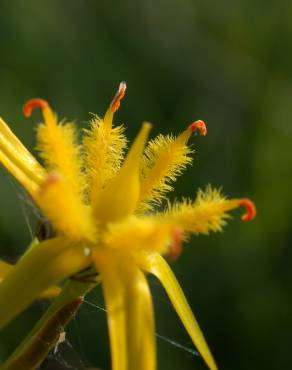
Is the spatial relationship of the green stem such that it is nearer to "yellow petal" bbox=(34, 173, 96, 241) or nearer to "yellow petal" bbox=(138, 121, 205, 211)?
"yellow petal" bbox=(34, 173, 96, 241)

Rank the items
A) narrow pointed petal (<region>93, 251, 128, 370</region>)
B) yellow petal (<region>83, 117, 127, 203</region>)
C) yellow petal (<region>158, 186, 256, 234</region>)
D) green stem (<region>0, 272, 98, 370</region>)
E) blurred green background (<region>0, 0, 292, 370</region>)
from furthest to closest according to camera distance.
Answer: blurred green background (<region>0, 0, 292, 370</region>) → yellow petal (<region>83, 117, 127, 203</region>) → yellow petal (<region>158, 186, 256, 234</region>) → green stem (<region>0, 272, 98, 370</region>) → narrow pointed petal (<region>93, 251, 128, 370</region>)

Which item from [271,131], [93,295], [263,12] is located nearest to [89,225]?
[93,295]

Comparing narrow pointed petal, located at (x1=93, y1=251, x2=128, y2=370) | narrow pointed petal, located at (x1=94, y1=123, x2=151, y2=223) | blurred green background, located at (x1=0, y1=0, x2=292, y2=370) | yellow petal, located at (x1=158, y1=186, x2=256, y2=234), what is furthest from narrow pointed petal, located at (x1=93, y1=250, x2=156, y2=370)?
blurred green background, located at (x1=0, y1=0, x2=292, y2=370)

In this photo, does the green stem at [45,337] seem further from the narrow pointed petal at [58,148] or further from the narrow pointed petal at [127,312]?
the narrow pointed petal at [58,148]


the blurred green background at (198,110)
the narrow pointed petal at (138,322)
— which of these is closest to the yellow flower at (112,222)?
the narrow pointed petal at (138,322)

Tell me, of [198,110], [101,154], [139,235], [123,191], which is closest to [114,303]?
[139,235]
